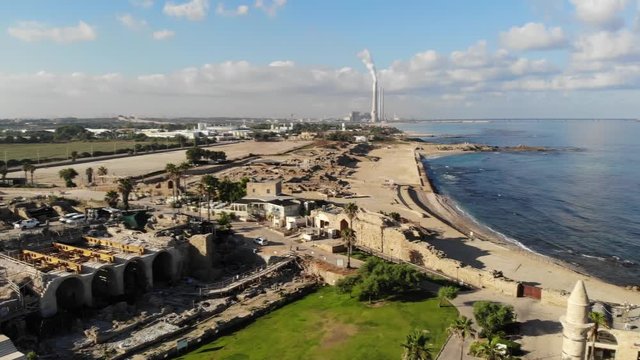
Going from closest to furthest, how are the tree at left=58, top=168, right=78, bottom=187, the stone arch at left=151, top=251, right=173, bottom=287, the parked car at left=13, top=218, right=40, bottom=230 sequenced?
the stone arch at left=151, top=251, right=173, bottom=287 < the parked car at left=13, top=218, right=40, bottom=230 < the tree at left=58, top=168, right=78, bottom=187

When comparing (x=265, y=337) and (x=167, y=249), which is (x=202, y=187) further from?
(x=265, y=337)

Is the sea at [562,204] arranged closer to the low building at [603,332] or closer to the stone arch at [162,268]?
the low building at [603,332]

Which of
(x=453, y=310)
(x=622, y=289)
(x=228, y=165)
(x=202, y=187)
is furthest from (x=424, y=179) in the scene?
(x=453, y=310)

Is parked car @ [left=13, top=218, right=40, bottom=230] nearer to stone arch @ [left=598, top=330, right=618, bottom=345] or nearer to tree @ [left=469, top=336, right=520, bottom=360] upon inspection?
tree @ [left=469, top=336, right=520, bottom=360]

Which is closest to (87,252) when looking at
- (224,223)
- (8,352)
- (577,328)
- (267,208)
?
(8,352)

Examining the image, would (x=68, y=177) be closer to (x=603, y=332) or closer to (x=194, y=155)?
(x=194, y=155)

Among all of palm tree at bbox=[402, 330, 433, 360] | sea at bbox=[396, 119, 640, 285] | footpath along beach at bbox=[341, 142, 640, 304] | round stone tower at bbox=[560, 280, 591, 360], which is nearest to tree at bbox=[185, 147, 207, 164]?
footpath along beach at bbox=[341, 142, 640, 304]
